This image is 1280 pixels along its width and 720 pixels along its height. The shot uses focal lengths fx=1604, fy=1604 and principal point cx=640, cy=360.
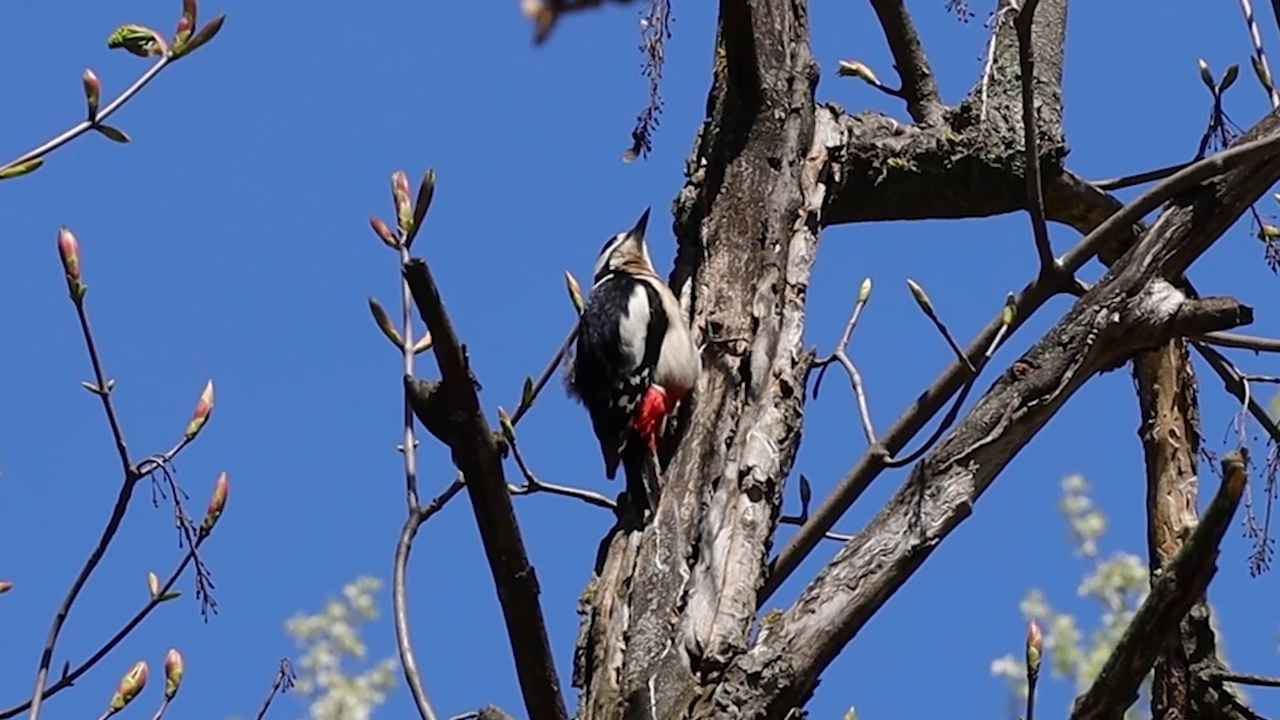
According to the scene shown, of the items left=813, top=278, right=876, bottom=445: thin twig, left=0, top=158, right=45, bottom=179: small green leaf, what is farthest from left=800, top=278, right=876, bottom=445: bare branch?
left=0, top=158, right=45, bottom=179: small green leaf

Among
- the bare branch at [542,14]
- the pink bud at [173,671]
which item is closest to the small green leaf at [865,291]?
the pink bud at [173,671]

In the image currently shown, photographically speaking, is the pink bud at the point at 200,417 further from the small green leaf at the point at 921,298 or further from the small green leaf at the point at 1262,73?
the small green leaf at the point at 1262,73

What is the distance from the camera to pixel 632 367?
4039 mm

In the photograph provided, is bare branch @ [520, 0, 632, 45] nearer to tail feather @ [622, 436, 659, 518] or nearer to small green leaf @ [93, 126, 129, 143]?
small green leaf @ [93, 126, 129, 143]

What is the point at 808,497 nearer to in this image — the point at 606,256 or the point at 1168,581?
the point at 1168,581

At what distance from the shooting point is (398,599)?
2391 mm

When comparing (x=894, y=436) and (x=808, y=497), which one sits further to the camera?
(x=808, y=497)

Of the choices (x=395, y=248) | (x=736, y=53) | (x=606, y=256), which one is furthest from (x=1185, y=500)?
(x=606, y=256)

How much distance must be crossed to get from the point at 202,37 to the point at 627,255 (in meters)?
3.21

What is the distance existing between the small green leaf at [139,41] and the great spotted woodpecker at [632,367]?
1.28m

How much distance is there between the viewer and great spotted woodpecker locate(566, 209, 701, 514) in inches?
136

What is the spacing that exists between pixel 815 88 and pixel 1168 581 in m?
1.92

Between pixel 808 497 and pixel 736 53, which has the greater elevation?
pixel 736 53

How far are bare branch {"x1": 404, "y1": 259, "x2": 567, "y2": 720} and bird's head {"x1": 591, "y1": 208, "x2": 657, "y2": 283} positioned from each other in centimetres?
299
